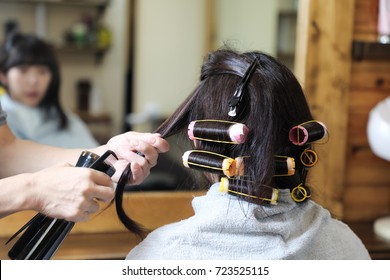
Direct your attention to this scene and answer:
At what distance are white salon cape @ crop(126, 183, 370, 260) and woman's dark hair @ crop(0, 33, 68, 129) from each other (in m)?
1.17

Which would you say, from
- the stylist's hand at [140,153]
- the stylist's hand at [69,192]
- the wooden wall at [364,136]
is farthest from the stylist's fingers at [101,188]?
the wooden wall at [364,136]

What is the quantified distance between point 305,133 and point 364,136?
114 cm

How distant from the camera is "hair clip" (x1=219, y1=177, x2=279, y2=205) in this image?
1.15m

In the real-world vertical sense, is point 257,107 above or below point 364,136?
above

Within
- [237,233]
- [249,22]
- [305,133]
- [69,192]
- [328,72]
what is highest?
[249,22]

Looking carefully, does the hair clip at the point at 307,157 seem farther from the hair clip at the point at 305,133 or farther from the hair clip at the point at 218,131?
the hair clip at the point at 218,131

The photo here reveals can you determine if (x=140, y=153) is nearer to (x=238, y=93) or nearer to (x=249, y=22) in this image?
(x=238, y=93)

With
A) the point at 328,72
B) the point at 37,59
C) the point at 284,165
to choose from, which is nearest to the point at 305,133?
the point at 284,165

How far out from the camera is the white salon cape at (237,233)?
3.76ft

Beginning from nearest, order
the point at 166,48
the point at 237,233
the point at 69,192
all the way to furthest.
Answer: the point at 69,192 → the point at 237,233 → the point at 166,48

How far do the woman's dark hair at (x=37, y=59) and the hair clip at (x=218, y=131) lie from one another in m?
1.17

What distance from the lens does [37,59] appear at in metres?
2.24

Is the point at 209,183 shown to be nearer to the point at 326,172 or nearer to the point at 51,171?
the point at 51,171

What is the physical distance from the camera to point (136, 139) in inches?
49.9
